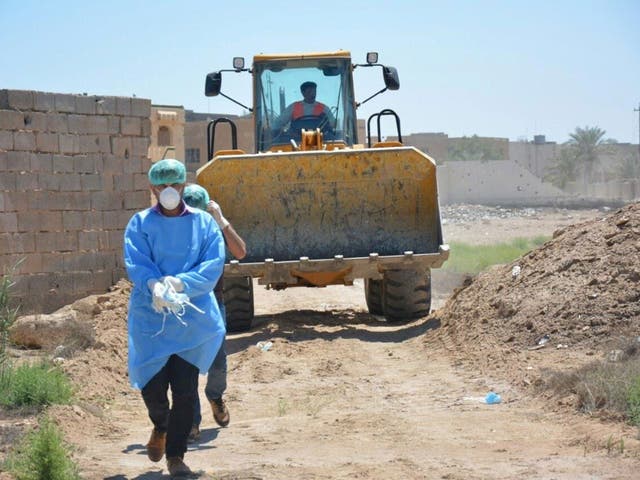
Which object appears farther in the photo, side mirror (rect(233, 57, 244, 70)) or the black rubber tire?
the black rubber tire

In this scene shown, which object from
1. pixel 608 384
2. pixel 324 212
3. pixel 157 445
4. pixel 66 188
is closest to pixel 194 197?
pixel 157 445

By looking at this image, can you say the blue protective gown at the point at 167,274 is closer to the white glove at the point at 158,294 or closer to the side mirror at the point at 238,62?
the white glove at the point at 158,294

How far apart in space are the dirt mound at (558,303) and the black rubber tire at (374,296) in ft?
4.51

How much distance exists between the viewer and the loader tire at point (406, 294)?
13328mm

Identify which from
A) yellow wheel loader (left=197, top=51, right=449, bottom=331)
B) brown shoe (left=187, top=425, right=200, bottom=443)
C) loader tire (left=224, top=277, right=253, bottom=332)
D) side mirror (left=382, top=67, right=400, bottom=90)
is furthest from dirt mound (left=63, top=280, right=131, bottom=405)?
side mirror (left=382, top=67, right=400, bottom=90)

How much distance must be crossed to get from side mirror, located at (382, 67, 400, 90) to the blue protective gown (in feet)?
24.4

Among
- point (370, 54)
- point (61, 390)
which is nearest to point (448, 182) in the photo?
point (370, 54)

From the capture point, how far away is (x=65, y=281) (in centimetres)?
1333

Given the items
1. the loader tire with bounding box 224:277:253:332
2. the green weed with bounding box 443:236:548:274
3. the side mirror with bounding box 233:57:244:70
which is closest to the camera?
the loader tire with bounding box 224:277:253:332

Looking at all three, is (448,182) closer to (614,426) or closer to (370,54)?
(370,54)

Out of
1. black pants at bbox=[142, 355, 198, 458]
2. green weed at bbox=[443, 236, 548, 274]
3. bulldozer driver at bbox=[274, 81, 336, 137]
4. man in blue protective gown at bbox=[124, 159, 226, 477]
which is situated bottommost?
green weed at bbox=[443, 236, 548, 274]

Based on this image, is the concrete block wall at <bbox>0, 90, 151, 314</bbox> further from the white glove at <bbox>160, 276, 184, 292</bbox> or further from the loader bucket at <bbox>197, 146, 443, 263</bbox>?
the white glove at <bbox>160, 276, 184, 292</bbox>

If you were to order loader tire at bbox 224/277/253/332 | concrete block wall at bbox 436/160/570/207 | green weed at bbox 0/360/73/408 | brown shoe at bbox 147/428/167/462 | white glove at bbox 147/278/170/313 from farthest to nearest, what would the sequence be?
concrete block wall at bbox 436/160/570/207 < loader tire at bbox 224/277/253/332 < green weed at bbox 0/360/73/408 < brown shoe at bbox 147/428/167/462 < white glove at bbox 147/278/170/313

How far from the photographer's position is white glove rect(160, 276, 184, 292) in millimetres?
5941
